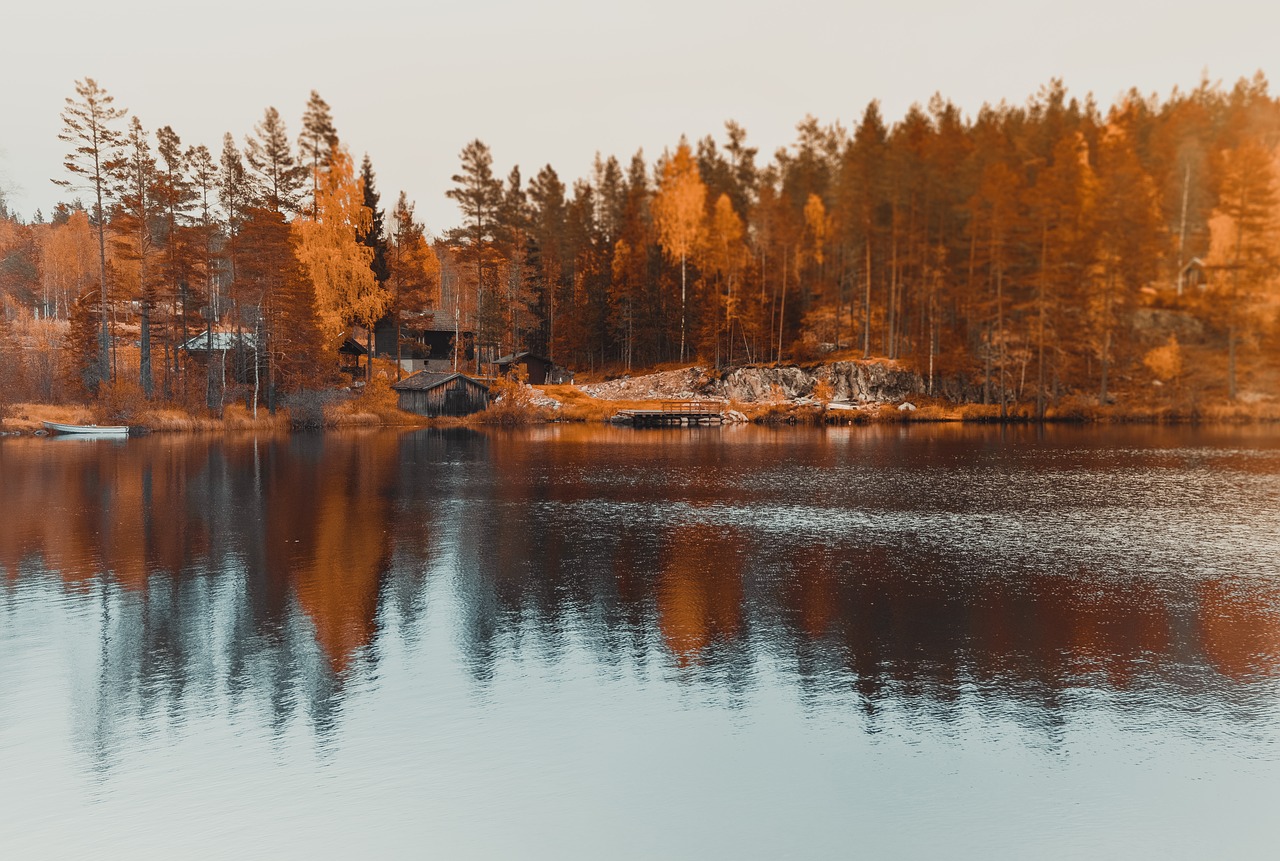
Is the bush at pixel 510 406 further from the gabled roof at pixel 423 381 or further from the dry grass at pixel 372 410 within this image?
the dry grass at pixel 372 410

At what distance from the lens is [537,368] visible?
95.5 meters

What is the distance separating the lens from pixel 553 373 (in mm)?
98562

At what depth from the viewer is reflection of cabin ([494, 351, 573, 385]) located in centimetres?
9300

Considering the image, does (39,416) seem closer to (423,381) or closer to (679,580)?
(423,381)

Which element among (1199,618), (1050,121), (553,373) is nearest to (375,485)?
(1199,618)

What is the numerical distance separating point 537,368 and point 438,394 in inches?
827

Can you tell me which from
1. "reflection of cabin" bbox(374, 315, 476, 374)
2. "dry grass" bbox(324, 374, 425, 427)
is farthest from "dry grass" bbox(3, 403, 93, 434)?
"reflection of cabin" bbox(374, 315, 476, 374)

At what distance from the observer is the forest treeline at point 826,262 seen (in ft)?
225

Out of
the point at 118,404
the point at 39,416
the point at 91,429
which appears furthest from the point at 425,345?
the point at 39,416

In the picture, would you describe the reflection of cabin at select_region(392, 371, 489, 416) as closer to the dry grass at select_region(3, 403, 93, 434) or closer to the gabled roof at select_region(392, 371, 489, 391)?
the gabled roof at select_region(392, 371, 489, 391)

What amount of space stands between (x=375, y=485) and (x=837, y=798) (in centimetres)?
2968

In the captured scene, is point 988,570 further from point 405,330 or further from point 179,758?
point 405,330

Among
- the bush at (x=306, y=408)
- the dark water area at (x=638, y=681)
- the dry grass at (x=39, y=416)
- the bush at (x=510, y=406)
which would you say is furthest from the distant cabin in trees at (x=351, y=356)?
the dark water area at (x=638, y=681)

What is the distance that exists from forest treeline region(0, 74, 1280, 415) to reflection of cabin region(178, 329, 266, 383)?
0.99 m
